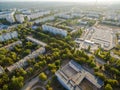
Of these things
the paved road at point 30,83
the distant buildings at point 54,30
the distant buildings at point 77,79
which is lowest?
the paved road at point 30,83

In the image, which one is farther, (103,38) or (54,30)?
(54,30)

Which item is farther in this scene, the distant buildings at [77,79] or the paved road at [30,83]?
the paved road at [30,83]

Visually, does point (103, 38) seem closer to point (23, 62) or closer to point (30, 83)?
point (23, 62)

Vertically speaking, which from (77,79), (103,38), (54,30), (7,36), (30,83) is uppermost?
(54,30)

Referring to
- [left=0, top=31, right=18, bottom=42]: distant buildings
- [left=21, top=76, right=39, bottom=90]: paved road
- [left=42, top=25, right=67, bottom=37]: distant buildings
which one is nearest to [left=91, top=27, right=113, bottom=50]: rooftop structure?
[left=42, top=25, right=67, bottom=37]: distant buildings

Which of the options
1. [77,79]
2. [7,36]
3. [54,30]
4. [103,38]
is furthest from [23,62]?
[103,38]

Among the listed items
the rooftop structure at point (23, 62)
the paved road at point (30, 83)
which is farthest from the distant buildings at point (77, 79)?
the rooftop structure at point (23, 62)

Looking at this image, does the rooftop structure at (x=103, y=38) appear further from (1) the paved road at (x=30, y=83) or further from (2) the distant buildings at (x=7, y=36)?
(2) the distant buildings at (x=7, y=36)

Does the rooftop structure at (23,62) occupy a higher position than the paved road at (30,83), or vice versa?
the rooftop structure at (23,62)
